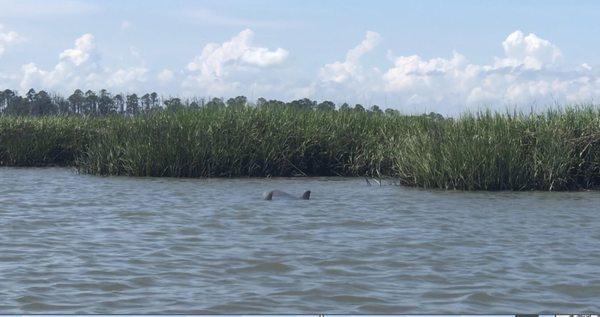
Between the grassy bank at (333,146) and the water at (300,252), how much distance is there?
0.82 meters

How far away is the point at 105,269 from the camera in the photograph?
931 centimetres

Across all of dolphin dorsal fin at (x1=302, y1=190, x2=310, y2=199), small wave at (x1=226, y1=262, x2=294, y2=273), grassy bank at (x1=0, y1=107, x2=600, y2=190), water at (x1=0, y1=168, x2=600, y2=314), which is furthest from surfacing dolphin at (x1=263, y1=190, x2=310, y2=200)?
small wave at (x1=226, y1=262, x2=294, y2=273)

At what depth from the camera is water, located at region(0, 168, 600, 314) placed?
794 cm

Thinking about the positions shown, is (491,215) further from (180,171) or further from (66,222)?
(180,171)

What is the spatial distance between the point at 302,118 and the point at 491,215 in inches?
385

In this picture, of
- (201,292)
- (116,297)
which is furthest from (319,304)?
(116,297)

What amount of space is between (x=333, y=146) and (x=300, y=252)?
42.3ft

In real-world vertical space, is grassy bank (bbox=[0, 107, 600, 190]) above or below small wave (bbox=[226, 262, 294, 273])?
above

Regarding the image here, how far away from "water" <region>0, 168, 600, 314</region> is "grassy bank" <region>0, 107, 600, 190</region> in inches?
32.3

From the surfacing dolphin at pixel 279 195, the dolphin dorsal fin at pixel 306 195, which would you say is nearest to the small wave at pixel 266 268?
the surfacing dolphin at pixel 279 195

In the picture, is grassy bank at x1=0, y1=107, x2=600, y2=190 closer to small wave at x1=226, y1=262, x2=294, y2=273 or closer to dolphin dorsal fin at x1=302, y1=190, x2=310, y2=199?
dolphin dorsal fin at x1=302, y1=190, x2=310, y2=199

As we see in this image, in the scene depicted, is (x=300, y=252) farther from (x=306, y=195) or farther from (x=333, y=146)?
(x=333, y=146)

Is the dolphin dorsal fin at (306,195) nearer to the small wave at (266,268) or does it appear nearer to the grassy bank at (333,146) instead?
the grassy bank at (333,146)

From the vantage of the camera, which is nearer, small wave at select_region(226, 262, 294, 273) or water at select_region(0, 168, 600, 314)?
water at select_region(0, 168, 600, 314)
